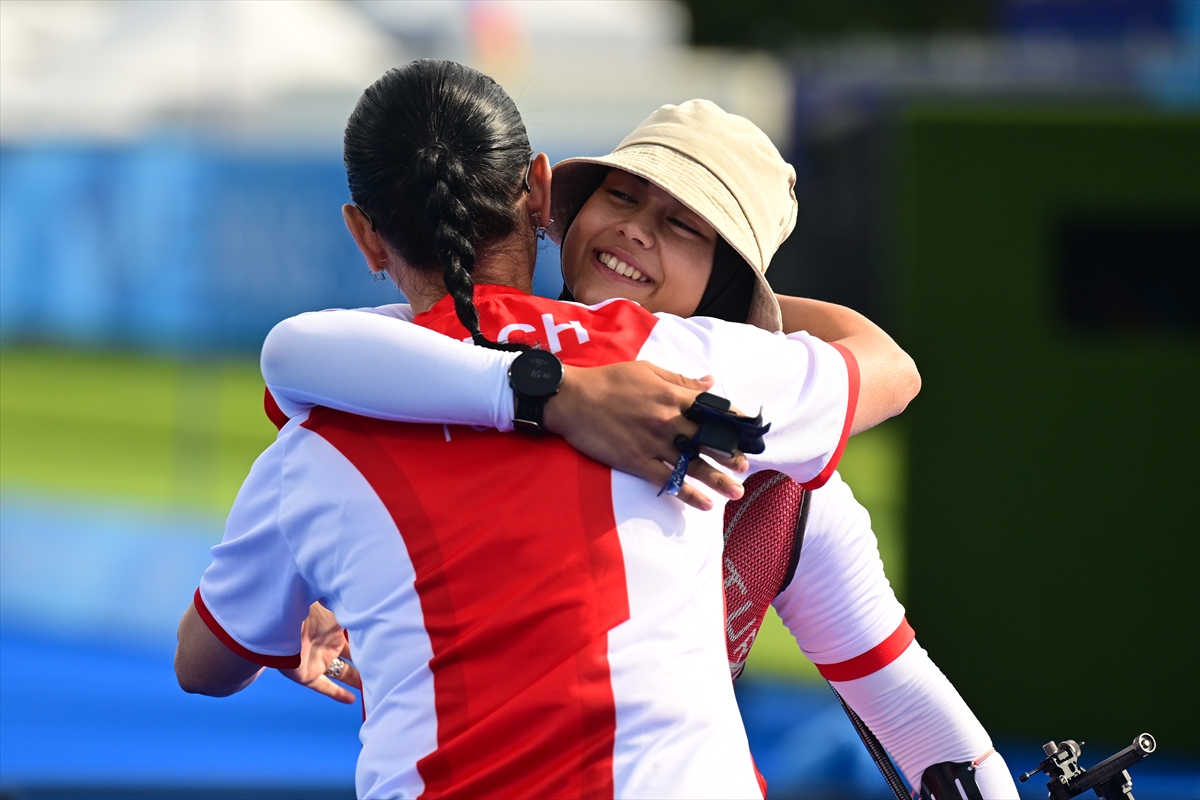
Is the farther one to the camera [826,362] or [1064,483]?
[1064,483]

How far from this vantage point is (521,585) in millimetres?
1217

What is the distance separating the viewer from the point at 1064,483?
4.35m

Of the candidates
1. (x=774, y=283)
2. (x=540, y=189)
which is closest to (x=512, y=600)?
(x=540, y=189)

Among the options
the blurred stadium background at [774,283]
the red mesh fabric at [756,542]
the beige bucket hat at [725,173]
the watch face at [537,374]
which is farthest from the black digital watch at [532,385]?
the blurred stadium background at [774,283]

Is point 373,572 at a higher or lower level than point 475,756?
higher

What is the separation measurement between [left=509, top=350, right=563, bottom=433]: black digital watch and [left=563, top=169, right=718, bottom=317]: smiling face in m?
0.55

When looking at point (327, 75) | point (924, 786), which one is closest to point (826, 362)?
point (924, 786)

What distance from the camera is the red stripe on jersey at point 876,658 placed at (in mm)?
1694

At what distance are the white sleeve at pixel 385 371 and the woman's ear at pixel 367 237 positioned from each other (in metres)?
0.14

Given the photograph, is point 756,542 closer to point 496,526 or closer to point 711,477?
point 711,477

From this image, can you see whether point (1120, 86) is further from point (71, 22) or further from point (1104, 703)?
point (71, 22)

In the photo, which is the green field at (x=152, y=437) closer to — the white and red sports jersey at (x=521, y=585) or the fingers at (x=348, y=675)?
the fingers at (x=348, y=675)

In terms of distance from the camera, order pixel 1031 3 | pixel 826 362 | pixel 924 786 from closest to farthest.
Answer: pixel 826 362, pixel 924 786, pixel 1031 3

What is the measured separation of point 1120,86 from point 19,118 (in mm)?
8494
